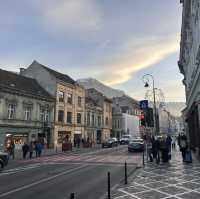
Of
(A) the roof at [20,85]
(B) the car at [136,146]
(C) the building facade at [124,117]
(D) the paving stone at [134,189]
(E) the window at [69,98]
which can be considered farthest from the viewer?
(C) the building facade at [124,117]

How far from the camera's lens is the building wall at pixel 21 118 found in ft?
108

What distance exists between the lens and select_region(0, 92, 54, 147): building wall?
108 ft

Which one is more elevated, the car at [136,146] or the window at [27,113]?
the window at [27,113]

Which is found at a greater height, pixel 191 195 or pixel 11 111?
pixel 11 111

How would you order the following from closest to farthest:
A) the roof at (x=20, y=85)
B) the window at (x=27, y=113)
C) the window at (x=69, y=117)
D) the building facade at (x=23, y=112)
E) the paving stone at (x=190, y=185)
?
the paving stone at (x=190, y=185)
the building facade at (x=23, y=112)
the roof at (x=20, y=85)
the window at (x=27, y=113)
the window at (x=69, y=117)

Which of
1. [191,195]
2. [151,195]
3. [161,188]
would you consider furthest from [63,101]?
[191,195]

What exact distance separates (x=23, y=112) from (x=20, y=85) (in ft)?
14.6

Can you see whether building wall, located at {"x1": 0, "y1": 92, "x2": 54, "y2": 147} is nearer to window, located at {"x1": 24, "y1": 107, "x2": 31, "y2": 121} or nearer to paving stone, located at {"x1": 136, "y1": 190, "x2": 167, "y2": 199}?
window, located at {"x1": 24, "y1": 107, "x2": 31, "y2": 121}

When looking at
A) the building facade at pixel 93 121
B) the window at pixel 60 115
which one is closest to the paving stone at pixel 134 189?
the window at pixel 60 115

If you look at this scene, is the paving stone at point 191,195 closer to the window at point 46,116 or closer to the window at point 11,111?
the window at point 11,111

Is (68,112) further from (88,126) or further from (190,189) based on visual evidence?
(190,189)

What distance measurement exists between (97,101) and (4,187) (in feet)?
177

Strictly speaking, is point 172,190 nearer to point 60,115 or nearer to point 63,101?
point 60,115

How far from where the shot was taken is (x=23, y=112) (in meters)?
36.6
